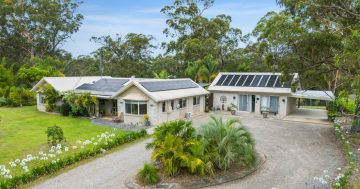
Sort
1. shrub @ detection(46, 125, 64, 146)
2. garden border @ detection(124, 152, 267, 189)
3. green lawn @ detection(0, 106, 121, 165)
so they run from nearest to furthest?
garden border @ detection(124, 152, 267, 189), green lawn @ detection(0, 106, 121, 165), shrub @ detection(46, 125, 64, 146)

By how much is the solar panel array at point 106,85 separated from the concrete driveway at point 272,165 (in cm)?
1088

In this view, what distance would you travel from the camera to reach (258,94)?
26312 millimetres

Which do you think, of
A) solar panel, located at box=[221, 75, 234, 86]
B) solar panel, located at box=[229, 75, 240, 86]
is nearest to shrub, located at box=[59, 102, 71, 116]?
solar panel, located at box=[221, 75, 234, 86]

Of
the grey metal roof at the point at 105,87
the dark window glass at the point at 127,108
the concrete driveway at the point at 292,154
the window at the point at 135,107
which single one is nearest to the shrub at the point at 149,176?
the concrete driveway at the point at 292,154

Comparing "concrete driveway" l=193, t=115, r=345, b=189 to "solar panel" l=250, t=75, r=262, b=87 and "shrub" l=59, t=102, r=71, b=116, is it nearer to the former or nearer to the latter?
"solar panel" l=250, t=75, r=262, b=87

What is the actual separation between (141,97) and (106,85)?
6.76 metres

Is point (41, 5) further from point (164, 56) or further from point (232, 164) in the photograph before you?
point (232, 164)

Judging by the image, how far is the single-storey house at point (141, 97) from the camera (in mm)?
22250

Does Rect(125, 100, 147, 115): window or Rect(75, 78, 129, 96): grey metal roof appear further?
Rect(75, 78, 129, 96): grey metal roof

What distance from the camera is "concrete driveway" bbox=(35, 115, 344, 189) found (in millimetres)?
11227

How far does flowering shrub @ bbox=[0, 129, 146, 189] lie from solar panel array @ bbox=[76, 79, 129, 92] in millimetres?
8580

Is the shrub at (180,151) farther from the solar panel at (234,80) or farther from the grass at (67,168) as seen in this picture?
the solar panel at (234,80)

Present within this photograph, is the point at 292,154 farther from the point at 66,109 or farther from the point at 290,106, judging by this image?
the point at 66,109

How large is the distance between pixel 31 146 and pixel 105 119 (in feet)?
28.0
